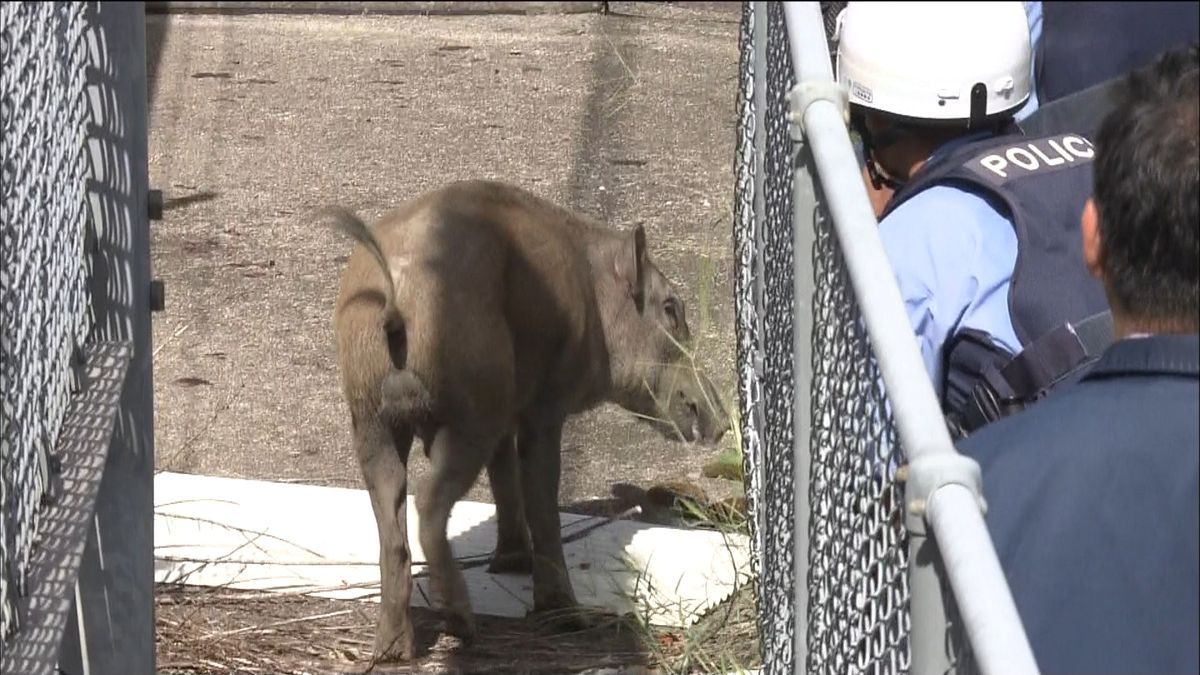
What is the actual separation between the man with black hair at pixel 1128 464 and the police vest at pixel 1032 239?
88 cm

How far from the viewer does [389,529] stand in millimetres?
5371

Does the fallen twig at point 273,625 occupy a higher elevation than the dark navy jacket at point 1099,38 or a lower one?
lower

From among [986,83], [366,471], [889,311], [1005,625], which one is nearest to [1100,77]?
[986,83]

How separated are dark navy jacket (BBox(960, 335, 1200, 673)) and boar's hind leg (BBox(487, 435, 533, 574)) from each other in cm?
360

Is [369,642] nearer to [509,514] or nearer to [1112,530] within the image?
[509,514]

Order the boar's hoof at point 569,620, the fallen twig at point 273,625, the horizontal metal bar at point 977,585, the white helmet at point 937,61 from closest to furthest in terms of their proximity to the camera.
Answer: the horizontal metal bar at point 977,585 → the white helmet at point 937,61 → the fallen twig at point 273,625 → the boar's hoof at point 569,620

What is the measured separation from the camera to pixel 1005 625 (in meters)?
1.69

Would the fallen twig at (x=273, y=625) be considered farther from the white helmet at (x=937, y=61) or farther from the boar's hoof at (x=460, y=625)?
the white helmet at (x=937, y=61)

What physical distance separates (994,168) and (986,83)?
51 centimetres

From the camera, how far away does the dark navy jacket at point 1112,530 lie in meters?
2.41

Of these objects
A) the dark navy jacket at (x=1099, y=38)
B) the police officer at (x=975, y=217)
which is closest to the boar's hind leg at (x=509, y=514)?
the dark navy jacket at (x=1099, y=38)

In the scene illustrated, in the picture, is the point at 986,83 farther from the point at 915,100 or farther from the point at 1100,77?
the point at 1100,77

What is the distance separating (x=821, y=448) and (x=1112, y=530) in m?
0.63

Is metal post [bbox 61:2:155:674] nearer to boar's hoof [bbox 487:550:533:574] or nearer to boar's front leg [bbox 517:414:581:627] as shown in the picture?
boar's front leg [bbox 517:414:581:627]
